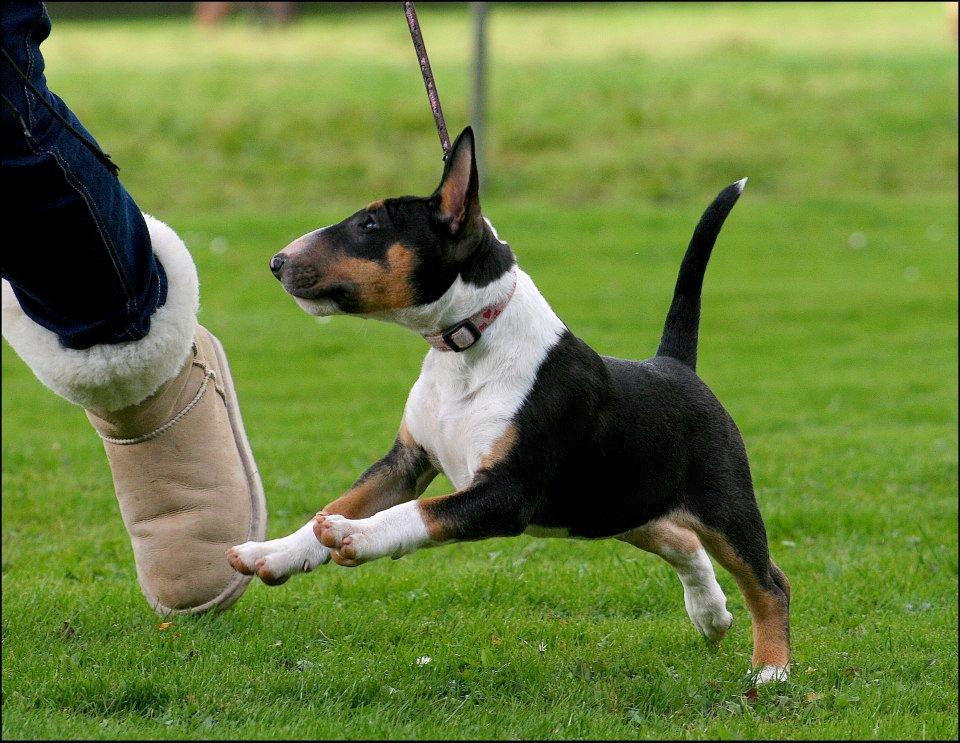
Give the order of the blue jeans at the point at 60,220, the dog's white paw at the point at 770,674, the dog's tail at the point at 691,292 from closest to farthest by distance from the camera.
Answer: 1. the blue jeans at the point at 60,220
2. the dog's white paw at the point at 770,674
3. the dog's tail at the point at 691,292

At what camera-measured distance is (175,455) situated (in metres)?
4.61

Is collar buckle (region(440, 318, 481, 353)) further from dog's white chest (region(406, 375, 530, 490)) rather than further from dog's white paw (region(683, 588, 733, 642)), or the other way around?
dog's white paw (region(683, 588, 733, 642))

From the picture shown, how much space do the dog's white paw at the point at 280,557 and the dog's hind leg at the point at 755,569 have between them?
1322mm

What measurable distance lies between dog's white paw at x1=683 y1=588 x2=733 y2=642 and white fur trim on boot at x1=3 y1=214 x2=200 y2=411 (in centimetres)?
200

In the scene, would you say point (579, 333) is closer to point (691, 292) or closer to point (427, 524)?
point (691, 292)

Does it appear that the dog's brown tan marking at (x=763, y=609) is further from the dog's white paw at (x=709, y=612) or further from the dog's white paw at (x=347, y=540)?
the dog's white paw at (x=347, y=540)

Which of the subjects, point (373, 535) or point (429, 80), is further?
point (429, 80)

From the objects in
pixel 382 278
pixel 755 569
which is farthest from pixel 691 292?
pixel 382 278

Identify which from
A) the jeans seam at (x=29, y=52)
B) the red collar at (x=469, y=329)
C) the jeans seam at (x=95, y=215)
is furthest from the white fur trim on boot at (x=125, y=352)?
the red collar at (x=469, y=329)

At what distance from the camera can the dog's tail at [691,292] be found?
468cm

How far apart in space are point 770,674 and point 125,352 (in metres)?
2.39

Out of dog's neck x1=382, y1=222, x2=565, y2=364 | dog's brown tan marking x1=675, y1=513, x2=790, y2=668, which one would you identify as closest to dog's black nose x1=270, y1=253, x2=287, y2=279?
dog's neck x1=382, y1=222, x2=565, y2=364

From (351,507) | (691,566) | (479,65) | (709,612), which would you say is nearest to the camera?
(351,507)

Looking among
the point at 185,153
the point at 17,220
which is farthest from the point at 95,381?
the point at 185,153
